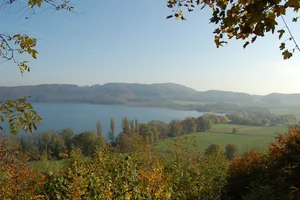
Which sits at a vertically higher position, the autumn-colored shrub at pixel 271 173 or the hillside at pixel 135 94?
the hillside at pixel 135 94

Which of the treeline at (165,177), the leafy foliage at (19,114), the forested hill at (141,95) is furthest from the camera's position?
the forested hill at (141,95)

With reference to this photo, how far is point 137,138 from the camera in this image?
9.86 meters

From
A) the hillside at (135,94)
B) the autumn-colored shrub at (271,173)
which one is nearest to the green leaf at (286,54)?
the autumn-colored shrub at (271,173)

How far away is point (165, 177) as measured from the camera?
4.75 meters

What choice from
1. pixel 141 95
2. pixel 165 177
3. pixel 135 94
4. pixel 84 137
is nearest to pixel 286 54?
pixel 165 177

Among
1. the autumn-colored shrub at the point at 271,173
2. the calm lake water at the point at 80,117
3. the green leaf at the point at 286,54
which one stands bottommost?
the calm lake water at the point at 80,117

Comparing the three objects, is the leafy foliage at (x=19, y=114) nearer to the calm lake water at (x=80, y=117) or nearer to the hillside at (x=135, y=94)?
the calm lake water at (x=80, y=117)

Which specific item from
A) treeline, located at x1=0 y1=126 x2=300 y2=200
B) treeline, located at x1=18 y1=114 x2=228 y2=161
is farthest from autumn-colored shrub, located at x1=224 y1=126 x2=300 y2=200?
treeline, located at x1=18 y1=114 x2=228 y2=161

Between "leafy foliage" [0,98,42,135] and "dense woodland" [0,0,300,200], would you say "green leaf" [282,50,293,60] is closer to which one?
"dense woodland" [0,0,300,200]

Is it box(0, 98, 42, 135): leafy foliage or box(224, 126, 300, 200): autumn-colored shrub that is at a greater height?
box(0, 98, 42, 135): leafy foliage

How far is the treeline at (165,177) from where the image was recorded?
12.0ft

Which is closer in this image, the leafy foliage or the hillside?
the leafy foliage

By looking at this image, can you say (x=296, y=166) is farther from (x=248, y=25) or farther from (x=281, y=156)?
(x=248, y=25)

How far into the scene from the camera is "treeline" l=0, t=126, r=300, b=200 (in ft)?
12.0
